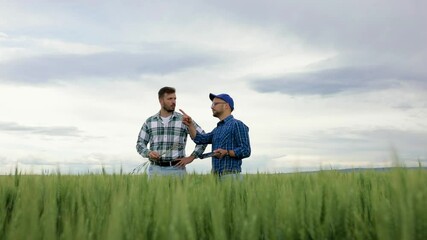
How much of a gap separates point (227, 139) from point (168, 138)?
1.32 meters

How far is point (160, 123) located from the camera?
6699mm

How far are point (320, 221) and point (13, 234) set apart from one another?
120 cm

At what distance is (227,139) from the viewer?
5.55 meters

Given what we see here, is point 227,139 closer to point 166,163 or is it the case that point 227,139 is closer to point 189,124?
point 189,124

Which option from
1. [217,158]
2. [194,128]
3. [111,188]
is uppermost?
[194,128]

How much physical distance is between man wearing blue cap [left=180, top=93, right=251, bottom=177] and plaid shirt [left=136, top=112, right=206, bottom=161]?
2.50ft

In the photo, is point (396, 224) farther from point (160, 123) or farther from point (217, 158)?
point (160, 123)

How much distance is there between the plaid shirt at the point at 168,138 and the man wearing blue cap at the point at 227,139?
2.50ft

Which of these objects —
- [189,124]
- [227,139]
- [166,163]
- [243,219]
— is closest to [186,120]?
[189,124]

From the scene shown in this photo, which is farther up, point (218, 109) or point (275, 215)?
point (218, 109)

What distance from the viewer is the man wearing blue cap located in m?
5.43

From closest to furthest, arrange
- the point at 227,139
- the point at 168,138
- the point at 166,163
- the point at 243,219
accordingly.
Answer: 1. the point at 243,219
2. the point at 227,139
3. the point at 166,163
4. the point at 168,138

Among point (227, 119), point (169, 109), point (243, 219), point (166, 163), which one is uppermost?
point (169, 109)

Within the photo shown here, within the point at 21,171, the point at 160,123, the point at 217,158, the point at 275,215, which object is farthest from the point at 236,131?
the point at 275,215
